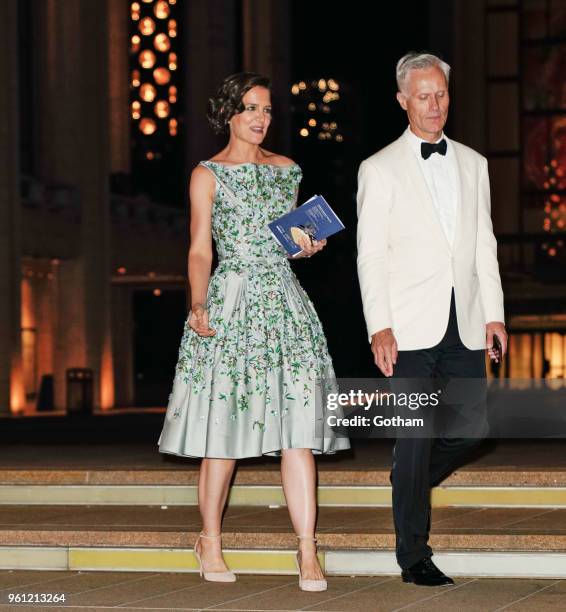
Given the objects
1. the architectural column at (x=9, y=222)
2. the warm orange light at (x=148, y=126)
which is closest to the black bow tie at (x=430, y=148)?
the architectural column at (x=9, y=222)

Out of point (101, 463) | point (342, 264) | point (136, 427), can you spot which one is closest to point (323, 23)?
point (342, 264)

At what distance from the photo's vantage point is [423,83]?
18.0ft

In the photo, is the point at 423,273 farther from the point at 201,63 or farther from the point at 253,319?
the point at 201,63

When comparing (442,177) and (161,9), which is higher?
(161,9)

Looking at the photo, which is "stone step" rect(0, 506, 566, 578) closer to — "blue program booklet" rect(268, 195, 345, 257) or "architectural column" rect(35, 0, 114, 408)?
"blue program booklet" rect(268, 195, 345, 257)

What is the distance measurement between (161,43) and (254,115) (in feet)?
103

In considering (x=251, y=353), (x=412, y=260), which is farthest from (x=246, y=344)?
(x=412, y=260)

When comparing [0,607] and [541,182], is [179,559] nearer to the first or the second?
[0,607]

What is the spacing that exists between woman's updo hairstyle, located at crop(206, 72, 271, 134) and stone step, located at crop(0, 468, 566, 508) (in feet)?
7.42

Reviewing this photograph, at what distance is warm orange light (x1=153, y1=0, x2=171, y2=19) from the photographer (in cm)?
3600

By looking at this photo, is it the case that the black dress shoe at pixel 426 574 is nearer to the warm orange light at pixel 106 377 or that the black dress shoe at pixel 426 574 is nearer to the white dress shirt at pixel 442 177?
the white dress shirt at pixel 442 177

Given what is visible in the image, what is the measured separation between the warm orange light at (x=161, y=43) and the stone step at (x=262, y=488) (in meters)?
29.8

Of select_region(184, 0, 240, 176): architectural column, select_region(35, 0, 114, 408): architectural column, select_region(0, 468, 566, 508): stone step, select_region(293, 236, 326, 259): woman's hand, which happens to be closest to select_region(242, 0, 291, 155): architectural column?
select_region(184, 0, 240, 176): architectural column

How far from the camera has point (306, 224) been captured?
5.56 metres
